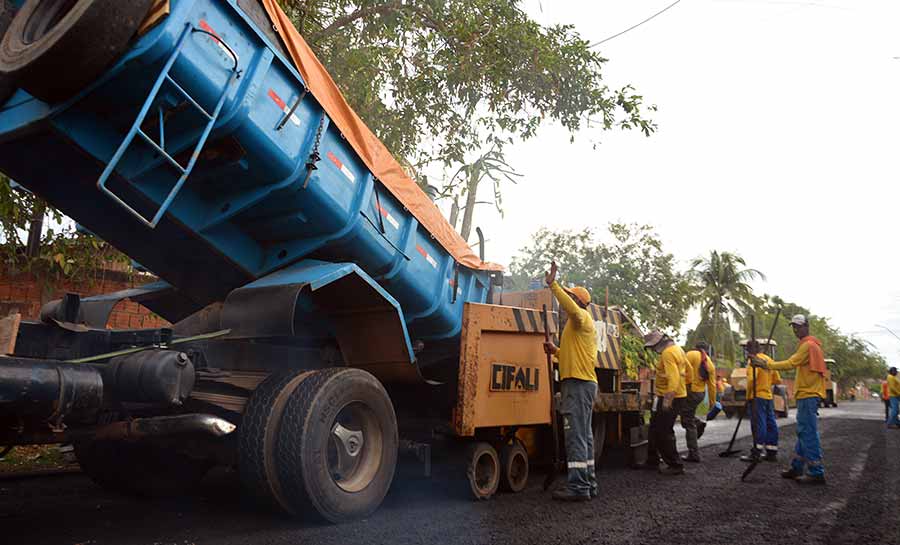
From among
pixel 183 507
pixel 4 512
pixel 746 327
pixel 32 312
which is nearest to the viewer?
pixel 4 512

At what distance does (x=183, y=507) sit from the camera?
4574mm

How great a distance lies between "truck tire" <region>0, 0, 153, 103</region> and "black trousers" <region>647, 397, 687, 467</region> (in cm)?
655

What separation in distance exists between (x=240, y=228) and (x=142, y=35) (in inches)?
56.8

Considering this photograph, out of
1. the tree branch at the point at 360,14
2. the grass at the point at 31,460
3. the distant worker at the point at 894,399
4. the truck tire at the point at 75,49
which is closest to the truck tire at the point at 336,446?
the truck tire at the point at 75,49

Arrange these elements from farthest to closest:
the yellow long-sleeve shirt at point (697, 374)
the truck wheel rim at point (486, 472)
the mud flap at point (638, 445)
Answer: the yellow long-sleeve shirt at point (697, 374) → the mud flap at point (638, 445) → the truck wheel rim at point (486, 472)

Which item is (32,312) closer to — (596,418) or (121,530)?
(121,530)

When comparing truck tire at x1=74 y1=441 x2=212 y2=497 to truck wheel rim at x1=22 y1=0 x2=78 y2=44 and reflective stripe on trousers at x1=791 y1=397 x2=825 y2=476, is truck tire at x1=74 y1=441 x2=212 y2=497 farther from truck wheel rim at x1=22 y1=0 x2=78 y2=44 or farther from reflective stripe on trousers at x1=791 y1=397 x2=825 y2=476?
reflective stripe on trousers at x1=791 y1=397 x2=825 y2=476

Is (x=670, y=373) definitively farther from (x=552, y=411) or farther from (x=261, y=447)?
(x=261, y=447)

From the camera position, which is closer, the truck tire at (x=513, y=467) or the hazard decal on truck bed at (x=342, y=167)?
the hazard decal on truck bed at (x=342, y=167)

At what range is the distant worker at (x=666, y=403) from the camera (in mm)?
7547

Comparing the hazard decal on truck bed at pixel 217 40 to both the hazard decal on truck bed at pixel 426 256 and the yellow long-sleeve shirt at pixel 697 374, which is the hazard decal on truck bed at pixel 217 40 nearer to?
the hazard decal on truck bed at pixel 426 256

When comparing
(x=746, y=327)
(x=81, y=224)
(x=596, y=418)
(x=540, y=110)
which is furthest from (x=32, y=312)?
(x=746, y=327)

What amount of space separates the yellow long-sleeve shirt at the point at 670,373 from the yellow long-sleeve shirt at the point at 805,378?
4.02ft

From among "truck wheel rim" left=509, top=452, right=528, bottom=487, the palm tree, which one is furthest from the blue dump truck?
the palm tree
